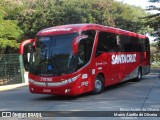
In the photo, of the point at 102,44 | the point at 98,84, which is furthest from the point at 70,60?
the point at 102,44

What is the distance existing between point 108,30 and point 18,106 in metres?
6.58

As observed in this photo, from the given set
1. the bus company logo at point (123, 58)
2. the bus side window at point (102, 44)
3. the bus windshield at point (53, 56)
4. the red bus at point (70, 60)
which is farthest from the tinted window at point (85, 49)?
the bus company logo at point (123, 58)

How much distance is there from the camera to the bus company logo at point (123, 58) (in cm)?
1833

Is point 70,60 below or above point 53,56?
below

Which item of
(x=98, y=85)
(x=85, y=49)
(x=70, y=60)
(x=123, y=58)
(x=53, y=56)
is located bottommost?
(x=98, y=85)

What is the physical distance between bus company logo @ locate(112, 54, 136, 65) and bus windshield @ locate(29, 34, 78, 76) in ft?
14.0

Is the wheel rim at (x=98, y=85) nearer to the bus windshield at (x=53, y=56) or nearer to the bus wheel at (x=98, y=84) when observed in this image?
the bus wheel at (x=98, y=84)

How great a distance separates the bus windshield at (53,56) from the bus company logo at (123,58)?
169 inches

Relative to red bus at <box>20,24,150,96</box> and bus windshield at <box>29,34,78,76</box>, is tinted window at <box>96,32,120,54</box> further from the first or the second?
bus windshield at <box>29,34,78,76</box>

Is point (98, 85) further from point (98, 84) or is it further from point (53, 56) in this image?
point (53, 56)

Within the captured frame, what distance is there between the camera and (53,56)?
14.5m

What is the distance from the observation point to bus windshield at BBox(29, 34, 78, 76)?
14211 millimetres

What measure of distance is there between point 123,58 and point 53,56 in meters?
6.28

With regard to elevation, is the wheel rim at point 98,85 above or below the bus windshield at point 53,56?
below
